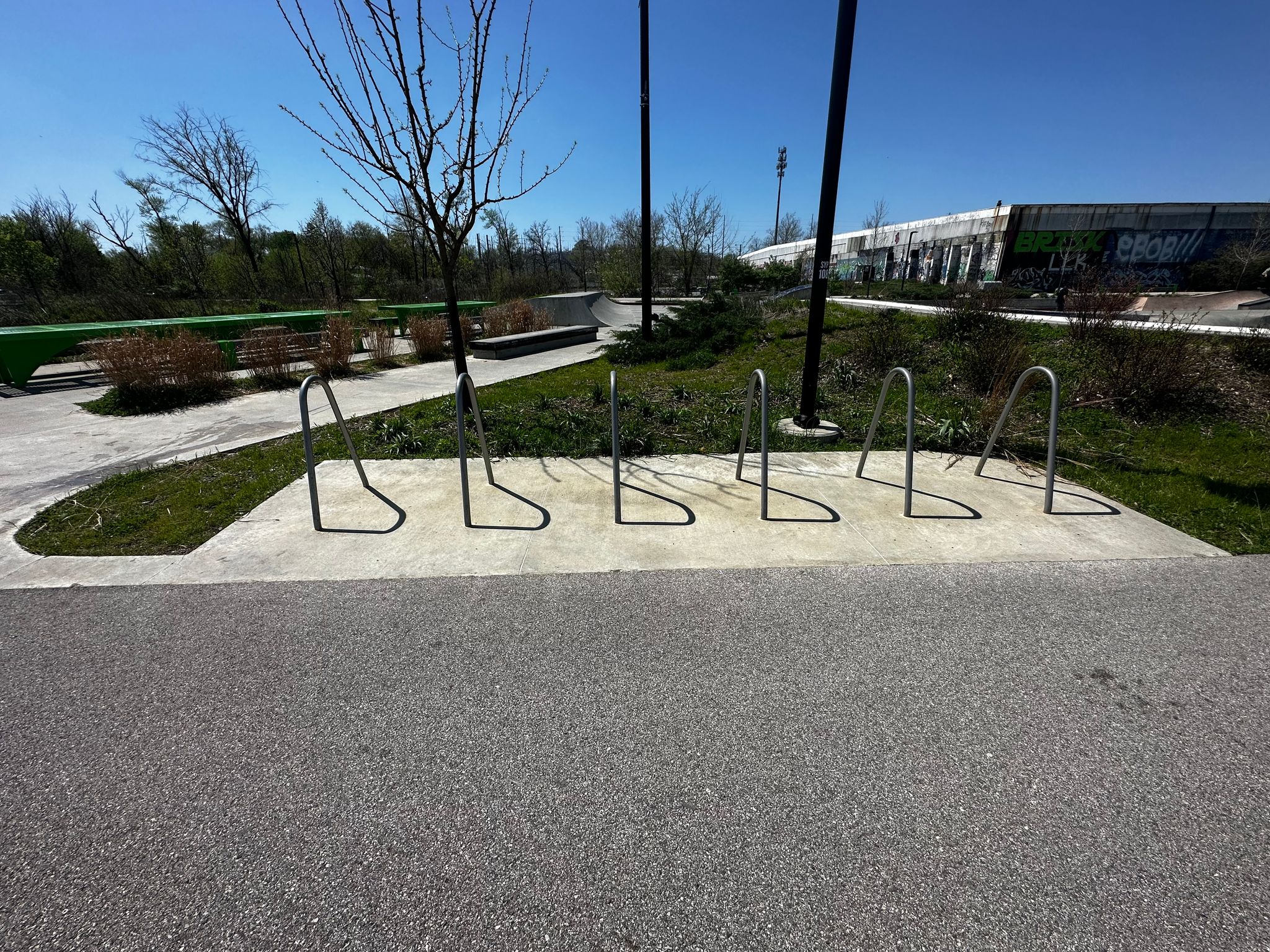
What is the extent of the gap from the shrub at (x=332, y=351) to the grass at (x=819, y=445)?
343 cm

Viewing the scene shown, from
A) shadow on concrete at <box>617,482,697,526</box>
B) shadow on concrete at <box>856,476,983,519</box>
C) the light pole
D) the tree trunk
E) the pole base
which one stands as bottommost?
shadow on concrete at <box>617,482,697,526</box>

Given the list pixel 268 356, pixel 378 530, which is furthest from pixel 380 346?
pixel 378 530

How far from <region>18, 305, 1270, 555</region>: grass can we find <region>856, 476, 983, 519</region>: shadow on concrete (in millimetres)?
1083

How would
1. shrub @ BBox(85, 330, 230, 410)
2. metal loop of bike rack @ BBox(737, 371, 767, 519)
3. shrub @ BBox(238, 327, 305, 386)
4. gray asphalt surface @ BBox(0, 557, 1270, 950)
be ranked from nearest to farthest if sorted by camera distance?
gray asphalt surface @ BBox(0, 557, 1270, 950), metal loop of bike rack @ BBox(737, 371, 767, 519), shrub @ BBox(85, 330, 230, 410), shrub @ BBox(238, 327, 305, 386)

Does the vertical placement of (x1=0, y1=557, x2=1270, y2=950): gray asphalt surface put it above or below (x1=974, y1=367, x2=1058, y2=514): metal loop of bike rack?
below

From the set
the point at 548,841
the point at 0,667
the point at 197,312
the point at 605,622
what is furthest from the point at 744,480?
the point at 197,312

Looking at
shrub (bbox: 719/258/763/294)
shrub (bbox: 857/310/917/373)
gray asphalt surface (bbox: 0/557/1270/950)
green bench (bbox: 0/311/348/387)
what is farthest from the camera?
shrub (bbox: 719/258/763/294)

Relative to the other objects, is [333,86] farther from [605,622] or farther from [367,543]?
[605,622]

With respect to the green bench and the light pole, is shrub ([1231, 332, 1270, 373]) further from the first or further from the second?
the light pole

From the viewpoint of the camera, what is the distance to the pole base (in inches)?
237

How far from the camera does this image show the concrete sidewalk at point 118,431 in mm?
4852

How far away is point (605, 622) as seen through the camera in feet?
9.37

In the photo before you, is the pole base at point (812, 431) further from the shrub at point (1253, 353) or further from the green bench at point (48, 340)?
the green bench at point (48, 340)

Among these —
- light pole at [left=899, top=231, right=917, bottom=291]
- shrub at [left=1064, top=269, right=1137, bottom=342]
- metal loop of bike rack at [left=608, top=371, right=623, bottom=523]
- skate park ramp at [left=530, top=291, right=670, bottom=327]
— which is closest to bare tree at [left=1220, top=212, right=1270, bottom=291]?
light pole at [left=899, top=231, right=917, bottom=291]
